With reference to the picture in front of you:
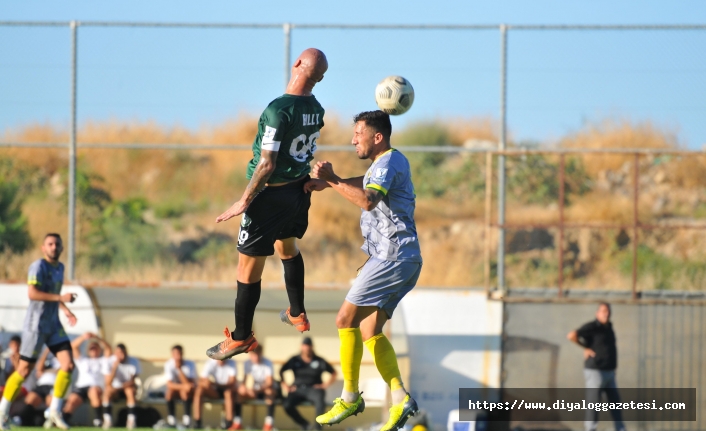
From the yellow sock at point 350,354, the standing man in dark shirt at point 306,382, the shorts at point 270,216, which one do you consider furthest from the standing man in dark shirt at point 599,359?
the shorts at point 270,216

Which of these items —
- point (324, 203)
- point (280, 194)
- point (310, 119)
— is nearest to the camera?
point (310, 119)

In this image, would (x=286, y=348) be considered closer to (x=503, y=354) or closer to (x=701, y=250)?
(x=503, y=354)

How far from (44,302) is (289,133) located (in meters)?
6.48

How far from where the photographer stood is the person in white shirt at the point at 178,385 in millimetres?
13930

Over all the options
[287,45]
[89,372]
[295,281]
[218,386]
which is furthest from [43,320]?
[295,281]

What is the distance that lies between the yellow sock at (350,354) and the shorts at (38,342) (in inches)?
235

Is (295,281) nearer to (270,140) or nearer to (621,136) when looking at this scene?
(270,140)

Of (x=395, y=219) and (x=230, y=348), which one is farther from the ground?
(x=395, y=219)

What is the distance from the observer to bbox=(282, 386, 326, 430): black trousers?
1368 centimetres

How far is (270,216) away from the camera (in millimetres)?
6527

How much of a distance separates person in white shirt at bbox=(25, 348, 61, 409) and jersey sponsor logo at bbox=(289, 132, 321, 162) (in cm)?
861

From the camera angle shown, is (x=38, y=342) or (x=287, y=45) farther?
(x=287, y=45)

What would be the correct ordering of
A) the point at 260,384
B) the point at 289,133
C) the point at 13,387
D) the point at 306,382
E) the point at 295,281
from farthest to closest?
the point at 260,384 < the point at 306,382 < the point at 13,387 < the point at 295,281 < the point at 289,133

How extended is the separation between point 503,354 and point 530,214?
567 cm
